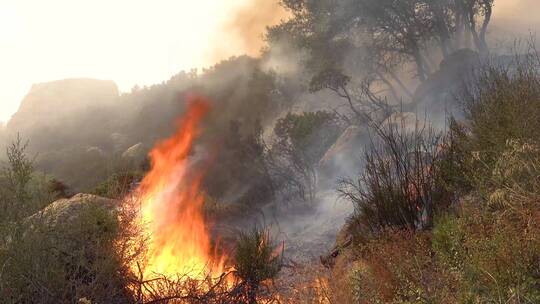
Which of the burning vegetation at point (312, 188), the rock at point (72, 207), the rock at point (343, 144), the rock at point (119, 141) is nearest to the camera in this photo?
the burning vegetation at point (312, 188)

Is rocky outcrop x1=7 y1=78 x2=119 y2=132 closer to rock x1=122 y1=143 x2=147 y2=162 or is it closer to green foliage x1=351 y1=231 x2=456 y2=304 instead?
rock x1=122 y1=143 x2=147 y2=162

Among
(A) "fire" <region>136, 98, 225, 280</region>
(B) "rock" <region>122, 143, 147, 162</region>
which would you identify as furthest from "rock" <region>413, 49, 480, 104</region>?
(B) "rock" <region>122, 143, 147, 162</region>

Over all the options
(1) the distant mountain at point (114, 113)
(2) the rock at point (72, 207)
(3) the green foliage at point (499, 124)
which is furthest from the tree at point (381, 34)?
(2) the rock at point (72, 207)

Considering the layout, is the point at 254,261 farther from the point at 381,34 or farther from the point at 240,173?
the point at 381,34

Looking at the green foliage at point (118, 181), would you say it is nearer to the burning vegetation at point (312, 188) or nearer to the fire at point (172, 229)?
the burning vegetation at point (312, 188)

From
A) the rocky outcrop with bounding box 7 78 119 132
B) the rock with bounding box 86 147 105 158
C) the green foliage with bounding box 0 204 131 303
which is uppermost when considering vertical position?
the rocky outcrop with bounding box 7 78 119 132

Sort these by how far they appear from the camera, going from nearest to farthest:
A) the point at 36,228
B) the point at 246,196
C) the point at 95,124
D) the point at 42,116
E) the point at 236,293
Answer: the point at 236,293, the point at 36,228, the point at 246,196, the point at 95,124, the point at 42,116

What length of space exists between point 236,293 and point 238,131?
15.6 m

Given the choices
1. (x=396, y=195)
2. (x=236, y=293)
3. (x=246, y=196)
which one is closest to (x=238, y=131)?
(x=246, y=196)

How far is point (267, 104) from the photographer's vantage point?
88.7ft

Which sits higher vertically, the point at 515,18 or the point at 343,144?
the point at 515,18

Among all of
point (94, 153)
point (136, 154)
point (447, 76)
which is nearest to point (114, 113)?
point (94, 153)

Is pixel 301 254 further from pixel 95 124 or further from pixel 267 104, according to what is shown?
pixel 95 124

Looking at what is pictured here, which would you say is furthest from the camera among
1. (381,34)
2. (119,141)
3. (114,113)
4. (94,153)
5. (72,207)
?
(114,113)
